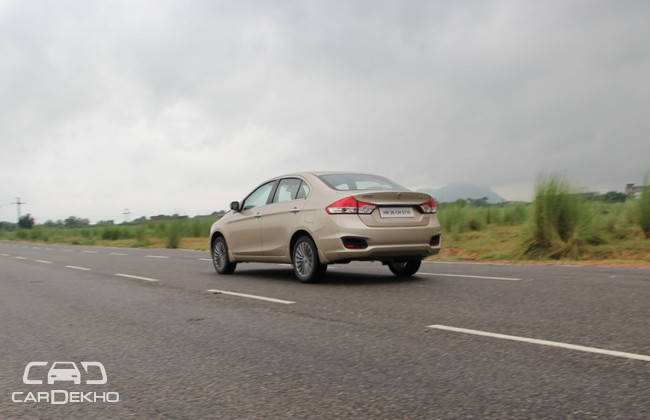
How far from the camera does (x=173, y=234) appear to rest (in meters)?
31.5

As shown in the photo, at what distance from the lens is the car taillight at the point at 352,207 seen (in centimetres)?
858

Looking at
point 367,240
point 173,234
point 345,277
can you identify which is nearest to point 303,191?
point 367,240

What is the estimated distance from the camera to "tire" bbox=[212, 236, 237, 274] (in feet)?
38.0

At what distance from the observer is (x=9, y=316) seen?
7.02 meters

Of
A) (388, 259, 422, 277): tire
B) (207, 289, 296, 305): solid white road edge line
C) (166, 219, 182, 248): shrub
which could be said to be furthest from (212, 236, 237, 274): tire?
(166, 219, 182, 248): shrub

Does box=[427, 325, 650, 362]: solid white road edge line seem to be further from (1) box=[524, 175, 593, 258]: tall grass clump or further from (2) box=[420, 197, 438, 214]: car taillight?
(1) box=[524, 175, 593, 258]: tall grass clump

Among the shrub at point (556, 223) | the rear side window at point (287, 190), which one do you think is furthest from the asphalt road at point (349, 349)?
the shrub at point (556, 223)

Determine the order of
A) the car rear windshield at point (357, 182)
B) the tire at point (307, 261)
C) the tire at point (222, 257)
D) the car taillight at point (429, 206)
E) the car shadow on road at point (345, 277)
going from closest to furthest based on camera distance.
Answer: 1. the tire at point (307, 261)
2. the car taillight at point (429, 206)
3. the car rear windshield at point (357, 182)
4. the car shadow on road at point (345, 277)
5. the tire at point (222, 257)

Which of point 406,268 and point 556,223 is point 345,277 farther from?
point 556,223

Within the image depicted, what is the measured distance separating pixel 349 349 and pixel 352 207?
13.3 feet

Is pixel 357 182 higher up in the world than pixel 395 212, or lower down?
higher up

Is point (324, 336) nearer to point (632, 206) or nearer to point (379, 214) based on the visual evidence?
point (379, 214)

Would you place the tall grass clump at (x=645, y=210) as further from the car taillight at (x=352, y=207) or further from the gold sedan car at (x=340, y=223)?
the car taillight at (x=352, y=207)

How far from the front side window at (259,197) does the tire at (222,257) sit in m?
1.02
